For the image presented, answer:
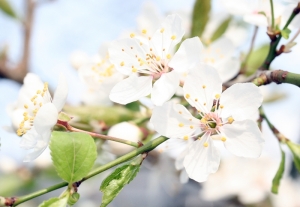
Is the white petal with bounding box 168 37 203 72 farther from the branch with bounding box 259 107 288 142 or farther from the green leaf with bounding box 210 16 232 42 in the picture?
the green leaf with bounding box 210 16 232 42

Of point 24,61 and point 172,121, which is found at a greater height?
point 172,121

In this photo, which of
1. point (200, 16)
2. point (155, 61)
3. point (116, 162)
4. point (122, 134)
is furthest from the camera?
point (200, 16)

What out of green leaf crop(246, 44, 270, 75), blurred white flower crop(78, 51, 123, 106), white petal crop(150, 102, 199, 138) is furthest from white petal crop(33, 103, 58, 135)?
green leaf crop(246, 44, 270, 75)

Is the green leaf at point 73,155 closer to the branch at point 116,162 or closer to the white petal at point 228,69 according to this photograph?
the branch at point 116,162

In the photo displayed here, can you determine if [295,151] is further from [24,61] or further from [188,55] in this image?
[24,61]

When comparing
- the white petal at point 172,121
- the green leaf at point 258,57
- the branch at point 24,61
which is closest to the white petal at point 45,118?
the white petal at point 172,121

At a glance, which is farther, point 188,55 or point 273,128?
point 273,128

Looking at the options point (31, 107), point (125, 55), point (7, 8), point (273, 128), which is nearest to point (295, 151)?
point (273, 128)
